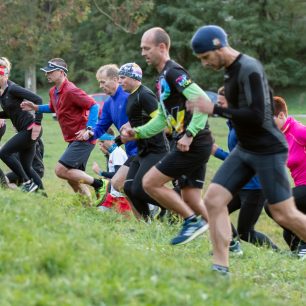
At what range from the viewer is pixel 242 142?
654 centimetres

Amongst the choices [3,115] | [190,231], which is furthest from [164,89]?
[3,115]

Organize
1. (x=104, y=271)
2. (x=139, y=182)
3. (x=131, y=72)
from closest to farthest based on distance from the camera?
(x=104, y=271), (x=139, y=182), (x=131, y=72)

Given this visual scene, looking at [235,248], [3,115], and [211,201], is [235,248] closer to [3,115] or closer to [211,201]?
[211,201]

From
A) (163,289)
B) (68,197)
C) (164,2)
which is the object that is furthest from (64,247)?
(164,2)

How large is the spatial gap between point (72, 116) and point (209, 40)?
4.95 m

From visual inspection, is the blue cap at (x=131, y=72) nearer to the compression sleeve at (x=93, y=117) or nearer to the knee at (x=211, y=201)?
the compression sleeve at (x=93, y=117)

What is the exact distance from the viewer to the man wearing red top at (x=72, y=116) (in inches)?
429

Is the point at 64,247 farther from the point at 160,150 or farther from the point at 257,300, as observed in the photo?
the point at 160,150

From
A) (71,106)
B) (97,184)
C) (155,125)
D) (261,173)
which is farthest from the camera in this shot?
(97,184)

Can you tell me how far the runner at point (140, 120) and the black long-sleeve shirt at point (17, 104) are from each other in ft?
8.64

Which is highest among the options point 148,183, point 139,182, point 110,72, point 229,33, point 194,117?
point 194,117

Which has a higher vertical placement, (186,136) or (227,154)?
(186,136)

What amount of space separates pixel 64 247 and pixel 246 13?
53.5 m

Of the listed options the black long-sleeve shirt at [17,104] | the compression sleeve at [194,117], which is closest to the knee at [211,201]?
the compression sleeve at [194,117]
